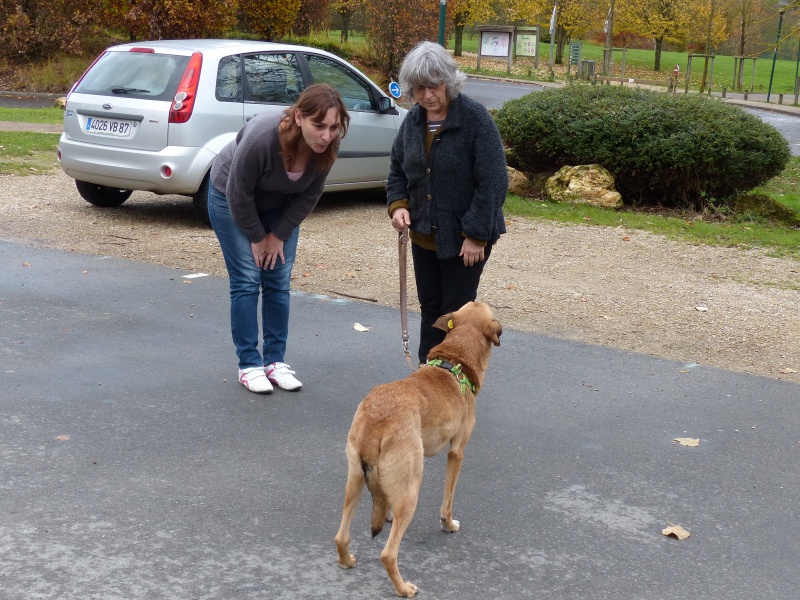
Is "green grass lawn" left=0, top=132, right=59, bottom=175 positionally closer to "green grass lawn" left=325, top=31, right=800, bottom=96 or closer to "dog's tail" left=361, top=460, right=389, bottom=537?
"dog's tail" left=361, top=460, right=389, bottom=537

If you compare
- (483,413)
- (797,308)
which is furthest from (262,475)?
(797,308)

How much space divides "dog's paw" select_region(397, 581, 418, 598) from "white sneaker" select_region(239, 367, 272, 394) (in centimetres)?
212

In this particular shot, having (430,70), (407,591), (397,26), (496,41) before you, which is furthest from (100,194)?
(496,41)

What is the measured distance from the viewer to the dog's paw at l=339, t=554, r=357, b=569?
11.1ft

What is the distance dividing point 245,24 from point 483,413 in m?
32.9

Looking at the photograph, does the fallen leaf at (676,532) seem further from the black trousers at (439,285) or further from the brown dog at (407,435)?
the black trousers at (439,285)

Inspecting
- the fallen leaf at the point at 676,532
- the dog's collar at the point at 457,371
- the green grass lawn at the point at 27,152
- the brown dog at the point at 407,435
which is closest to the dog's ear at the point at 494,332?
the brown dog at the point at 407,435

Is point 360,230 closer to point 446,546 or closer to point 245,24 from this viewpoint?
point 446,546

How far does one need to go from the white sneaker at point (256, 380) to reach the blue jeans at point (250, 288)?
46mm

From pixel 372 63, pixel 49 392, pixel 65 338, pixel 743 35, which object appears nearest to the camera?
pixel 49 392

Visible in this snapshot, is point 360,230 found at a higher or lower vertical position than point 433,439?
lower

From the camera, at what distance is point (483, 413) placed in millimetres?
5062

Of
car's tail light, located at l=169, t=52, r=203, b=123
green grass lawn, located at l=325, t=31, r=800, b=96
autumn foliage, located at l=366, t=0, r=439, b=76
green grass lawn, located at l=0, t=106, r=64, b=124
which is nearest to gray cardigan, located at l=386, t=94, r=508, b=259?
car's tail light, located at l=169, t=52, r=203, b=123

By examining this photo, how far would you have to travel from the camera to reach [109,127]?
8.98 m
